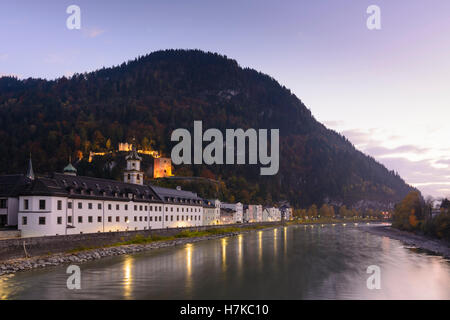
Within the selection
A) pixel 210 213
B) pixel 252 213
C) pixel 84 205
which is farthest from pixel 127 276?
pixel 252 213

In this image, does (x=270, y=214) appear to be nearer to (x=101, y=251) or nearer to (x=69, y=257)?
(x=101, y=251)

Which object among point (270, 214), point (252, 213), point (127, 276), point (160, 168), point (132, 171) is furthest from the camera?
point (160, 168)

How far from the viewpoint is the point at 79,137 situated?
639ft

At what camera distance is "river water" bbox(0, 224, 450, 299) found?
2773 cm

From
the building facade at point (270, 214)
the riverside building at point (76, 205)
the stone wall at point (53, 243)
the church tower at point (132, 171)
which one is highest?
the church tower at point (132, 171)

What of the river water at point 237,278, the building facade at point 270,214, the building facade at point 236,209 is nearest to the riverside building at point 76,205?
the river water at point 237,278

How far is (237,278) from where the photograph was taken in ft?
111

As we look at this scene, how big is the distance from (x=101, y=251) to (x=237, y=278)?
1849 centimetres

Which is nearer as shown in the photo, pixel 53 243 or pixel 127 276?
pixel 127 276

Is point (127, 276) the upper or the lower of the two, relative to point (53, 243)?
lower

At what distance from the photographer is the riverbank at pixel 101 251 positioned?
3463cm

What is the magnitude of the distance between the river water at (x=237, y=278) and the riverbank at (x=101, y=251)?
53.2 inches

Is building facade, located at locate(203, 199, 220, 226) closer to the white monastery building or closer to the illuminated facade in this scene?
the white monastery building

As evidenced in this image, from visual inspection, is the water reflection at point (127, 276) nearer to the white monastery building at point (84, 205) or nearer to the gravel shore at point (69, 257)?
the gravel shore at point (69, 257)
